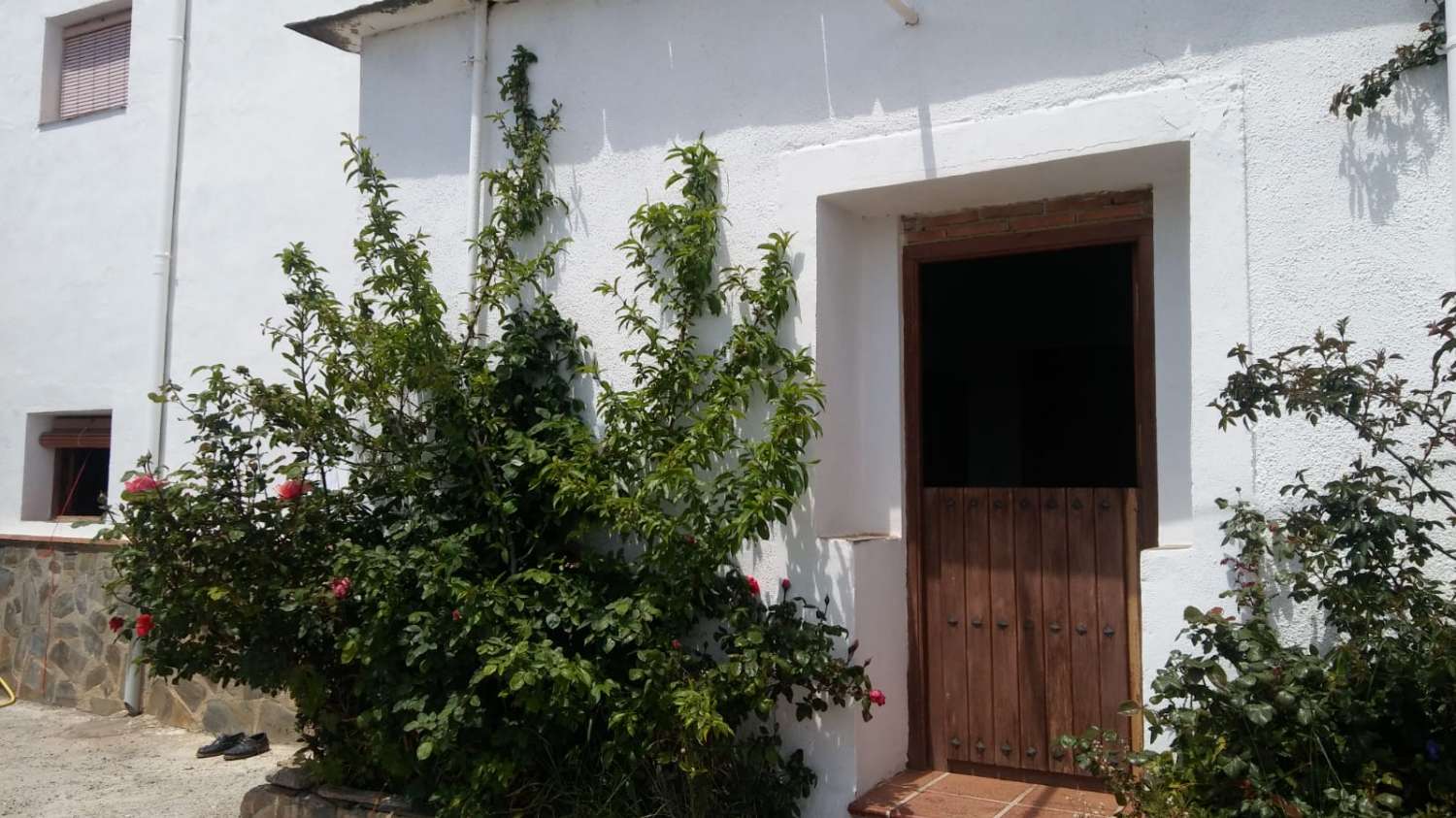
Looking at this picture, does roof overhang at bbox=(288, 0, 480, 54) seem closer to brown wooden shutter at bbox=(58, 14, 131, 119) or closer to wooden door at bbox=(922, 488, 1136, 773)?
wooden door at bbox=(922, 488, 1136, 773)

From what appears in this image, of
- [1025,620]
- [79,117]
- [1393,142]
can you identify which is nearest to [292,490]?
[1025,620]

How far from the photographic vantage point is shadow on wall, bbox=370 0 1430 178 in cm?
421

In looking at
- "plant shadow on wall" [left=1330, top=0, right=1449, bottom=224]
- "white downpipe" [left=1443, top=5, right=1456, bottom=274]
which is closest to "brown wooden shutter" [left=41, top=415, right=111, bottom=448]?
"plant shadow on wall" [left=1330, top=0, right=1449, bottom=224]

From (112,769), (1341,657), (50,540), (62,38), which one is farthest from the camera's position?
(62,38)

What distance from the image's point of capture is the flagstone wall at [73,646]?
7672 mm

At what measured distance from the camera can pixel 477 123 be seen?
18.7 feet

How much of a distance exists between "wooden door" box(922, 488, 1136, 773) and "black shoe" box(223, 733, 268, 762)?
4272mm

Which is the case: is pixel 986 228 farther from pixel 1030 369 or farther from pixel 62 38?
pixel 62 38

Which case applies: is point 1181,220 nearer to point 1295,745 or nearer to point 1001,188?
point 1001,188

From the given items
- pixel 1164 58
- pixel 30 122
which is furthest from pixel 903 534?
pixel 30 122

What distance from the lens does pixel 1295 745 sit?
11.0ft

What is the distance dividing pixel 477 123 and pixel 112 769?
425 centimetres

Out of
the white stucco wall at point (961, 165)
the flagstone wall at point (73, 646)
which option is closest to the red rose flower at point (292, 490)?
the white stucco wall at point (961, 165)

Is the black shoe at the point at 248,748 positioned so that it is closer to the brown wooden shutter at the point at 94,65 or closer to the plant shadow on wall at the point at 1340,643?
the brown wooden shutter at the point at 94,65
